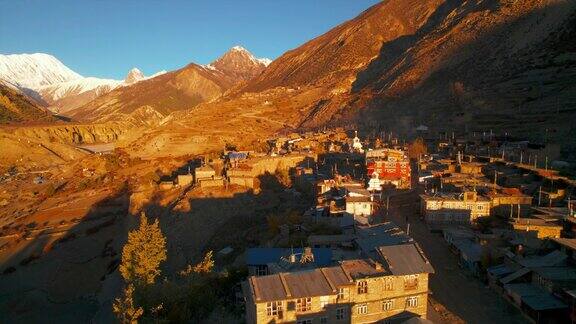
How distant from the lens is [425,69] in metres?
53.8

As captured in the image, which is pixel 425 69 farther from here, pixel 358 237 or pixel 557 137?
pixel 358 237

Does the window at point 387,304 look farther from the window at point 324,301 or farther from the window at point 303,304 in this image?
the window at point 303,304

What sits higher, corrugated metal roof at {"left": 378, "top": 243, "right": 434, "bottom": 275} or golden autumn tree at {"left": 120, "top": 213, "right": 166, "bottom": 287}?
corrugated metal roof at {"left": 378, "top": 243, "right": 434, "bottom": 275}

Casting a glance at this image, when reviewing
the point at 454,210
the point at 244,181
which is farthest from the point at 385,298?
the point at 244,181

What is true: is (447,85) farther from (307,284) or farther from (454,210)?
(307,284)

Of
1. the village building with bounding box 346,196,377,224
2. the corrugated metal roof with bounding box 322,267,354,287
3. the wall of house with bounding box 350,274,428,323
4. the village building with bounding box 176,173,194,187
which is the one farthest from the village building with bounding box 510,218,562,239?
the village building with bounding box 176,173,194,187

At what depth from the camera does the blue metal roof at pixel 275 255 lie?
13373 millimetres

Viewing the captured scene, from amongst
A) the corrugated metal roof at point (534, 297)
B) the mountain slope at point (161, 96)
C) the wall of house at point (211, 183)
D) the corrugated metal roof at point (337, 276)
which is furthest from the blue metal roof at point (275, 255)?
the mountain slope at point (161, 96)

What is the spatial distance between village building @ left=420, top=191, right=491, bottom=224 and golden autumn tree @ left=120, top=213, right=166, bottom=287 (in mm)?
9923

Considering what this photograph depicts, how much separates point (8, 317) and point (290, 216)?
11.4 meters

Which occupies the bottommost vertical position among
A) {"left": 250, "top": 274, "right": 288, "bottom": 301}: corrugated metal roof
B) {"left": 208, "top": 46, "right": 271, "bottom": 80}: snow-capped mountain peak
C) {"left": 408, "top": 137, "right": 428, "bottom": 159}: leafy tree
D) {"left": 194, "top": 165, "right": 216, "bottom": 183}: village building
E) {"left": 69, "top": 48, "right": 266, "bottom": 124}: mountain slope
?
{"left": 250, "top": 274, "right": 288, "bottom": 301}: corrugated metal roof

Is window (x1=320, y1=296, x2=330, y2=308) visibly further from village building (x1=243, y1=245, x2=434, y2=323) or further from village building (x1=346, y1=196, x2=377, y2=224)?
village building (x1=346, y1=196, x2=377, y2=224)

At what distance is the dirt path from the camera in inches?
A: 478

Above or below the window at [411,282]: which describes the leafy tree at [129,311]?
below
